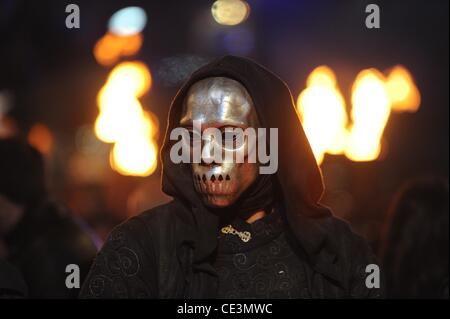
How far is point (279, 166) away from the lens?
402 cm

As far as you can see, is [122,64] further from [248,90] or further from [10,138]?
[248,90]

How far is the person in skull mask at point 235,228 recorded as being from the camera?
385cm

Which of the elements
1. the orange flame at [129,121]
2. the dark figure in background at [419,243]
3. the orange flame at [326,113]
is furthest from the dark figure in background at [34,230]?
the orange flame at [326,113]

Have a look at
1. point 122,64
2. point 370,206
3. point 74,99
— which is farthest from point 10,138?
point 74,99

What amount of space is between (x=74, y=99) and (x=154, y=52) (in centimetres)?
375

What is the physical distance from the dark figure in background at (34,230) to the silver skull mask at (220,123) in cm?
153

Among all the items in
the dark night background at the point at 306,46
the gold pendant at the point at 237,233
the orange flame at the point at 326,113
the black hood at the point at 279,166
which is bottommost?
the gold pendant at the point at 237,233

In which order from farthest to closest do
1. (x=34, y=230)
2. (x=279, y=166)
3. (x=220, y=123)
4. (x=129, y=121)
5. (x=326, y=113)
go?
(x=129, y=121)
(x=326, y=113)
(x=34, y=230)
(x=279, y=166)
(x=220, y=123)

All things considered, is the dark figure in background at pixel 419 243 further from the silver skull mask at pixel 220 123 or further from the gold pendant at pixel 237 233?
the silver skull mask at pixel 220 123

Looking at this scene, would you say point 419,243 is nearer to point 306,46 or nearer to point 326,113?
point 326,113

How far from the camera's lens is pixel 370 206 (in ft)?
31.2

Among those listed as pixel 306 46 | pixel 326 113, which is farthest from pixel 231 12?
pixel 306 46

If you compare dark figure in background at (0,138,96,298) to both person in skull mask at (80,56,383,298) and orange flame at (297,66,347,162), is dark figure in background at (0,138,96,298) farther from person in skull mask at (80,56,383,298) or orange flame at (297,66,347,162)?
orange flame at (297,66,347,162)

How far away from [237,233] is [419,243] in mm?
2001
